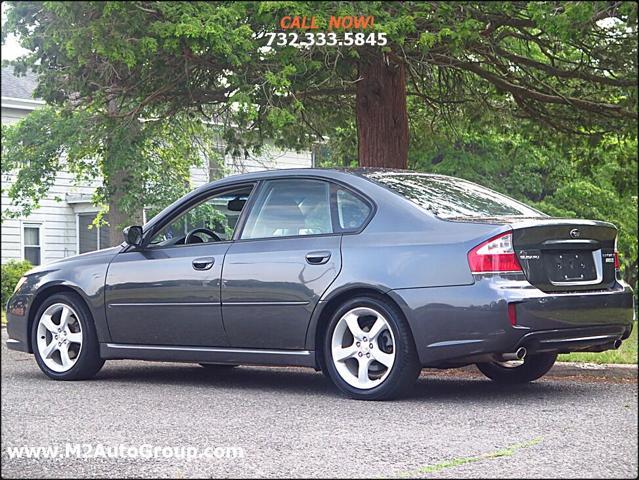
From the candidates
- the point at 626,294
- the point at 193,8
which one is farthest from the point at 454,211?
the point at 193,8

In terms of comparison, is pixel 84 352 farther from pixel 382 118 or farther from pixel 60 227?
pixel 60 227

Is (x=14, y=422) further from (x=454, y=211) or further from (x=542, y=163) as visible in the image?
(x=542, y=163)

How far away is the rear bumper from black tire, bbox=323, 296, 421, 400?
7cm

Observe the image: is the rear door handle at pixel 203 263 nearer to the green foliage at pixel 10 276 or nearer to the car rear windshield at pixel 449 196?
the car rear windshield at pixel 449 196

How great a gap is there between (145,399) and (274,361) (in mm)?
902

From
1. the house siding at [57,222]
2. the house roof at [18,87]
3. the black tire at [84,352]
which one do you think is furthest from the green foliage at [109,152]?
the black tire at [84,352]

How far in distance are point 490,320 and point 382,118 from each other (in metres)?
5.92

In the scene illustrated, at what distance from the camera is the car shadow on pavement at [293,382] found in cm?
763

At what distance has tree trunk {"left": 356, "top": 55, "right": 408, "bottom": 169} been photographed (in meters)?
12.4

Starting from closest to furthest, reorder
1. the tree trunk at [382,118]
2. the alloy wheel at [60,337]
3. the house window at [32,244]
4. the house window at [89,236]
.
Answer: the alloy wheel at [60,337], the tree trunk at [382,118], the house window at [32,244], the house window at [89,236]

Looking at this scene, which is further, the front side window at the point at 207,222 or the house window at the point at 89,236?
the house window at the point at 89,236

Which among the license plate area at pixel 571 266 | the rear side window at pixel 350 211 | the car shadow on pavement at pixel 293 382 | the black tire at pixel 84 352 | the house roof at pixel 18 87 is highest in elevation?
the house roof at pixel 18 87

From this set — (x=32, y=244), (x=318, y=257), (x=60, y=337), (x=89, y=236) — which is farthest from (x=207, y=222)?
(x=32, y=244)

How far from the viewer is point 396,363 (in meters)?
7.11
